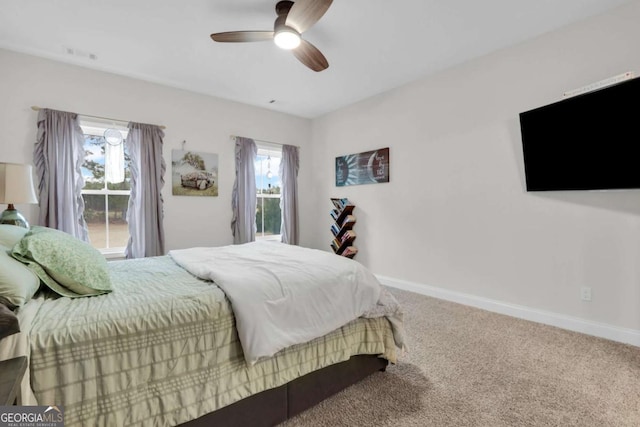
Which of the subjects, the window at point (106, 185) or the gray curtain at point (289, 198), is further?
the gray curtain at point (289, 198)

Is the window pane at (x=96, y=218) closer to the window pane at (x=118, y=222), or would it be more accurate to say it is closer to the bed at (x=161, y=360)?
the window pane at (x=118, y=222)

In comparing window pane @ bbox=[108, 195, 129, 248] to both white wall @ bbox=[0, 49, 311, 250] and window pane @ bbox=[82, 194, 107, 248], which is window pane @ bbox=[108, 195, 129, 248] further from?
white wall @ bbox=[0, 49, 311, 250]

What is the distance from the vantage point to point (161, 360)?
Answer: 1.18 metres

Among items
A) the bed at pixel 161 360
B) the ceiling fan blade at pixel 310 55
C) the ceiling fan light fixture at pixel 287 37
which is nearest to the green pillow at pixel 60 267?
the bed at pixel 161 360

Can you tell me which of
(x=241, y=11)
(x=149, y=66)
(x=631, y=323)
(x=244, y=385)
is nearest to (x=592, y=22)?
(x=631, y=323)

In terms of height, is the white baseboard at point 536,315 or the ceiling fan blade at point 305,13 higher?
the ceiling fan blade at point 305,13

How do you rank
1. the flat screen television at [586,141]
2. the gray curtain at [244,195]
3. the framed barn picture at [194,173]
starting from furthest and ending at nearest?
the gray curtain at [244,195], the framed barn picture at [194,173], the flat screen television at [586,141]

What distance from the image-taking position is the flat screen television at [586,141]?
2107 mm

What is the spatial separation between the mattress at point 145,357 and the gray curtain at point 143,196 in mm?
2208

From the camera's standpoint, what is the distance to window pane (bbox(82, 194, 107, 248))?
3385 mm

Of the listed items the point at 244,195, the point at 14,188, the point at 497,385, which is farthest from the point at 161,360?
the point at 244,195

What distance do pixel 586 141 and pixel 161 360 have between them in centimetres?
330

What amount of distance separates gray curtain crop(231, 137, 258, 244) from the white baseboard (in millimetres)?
2439

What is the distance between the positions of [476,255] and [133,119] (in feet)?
14.4
